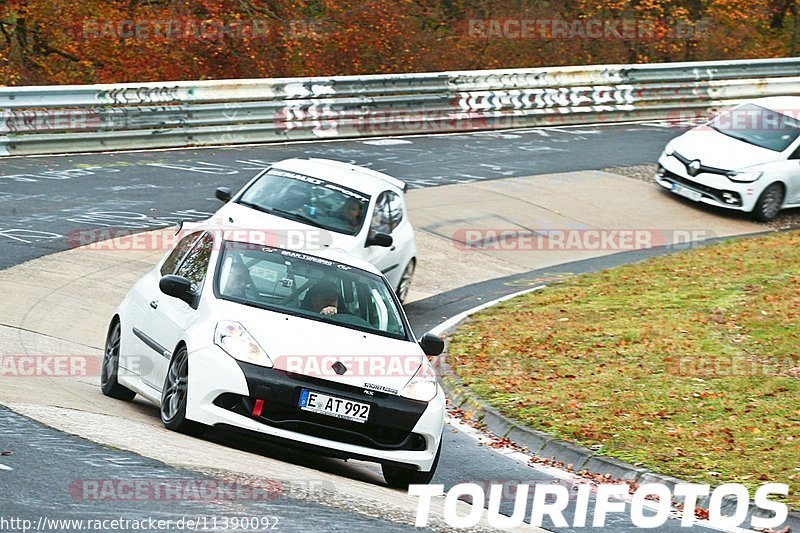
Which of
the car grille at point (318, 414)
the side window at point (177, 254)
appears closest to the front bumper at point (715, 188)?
the side window at point (177, 254)

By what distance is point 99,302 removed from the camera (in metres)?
13.8

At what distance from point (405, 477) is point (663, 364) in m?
4.74

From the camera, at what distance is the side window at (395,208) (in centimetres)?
1513

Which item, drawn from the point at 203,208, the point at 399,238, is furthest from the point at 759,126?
the point at 203,208

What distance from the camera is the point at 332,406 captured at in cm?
812

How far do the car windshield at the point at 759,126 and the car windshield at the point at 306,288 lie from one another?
561 inches

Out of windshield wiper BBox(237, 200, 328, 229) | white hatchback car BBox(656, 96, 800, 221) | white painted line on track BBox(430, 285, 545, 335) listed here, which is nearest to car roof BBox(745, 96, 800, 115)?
white hatchback car BBox(656, 96, 800, 221)

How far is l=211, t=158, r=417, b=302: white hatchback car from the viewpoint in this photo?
46.4 feet

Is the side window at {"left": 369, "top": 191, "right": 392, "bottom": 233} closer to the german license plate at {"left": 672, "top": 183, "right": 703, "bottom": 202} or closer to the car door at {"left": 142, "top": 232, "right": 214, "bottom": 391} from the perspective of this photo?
the car door at {"left": 142, "top": 232, "right": 214, "bottom": 391}

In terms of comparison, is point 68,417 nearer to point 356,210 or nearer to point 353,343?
point 353,343

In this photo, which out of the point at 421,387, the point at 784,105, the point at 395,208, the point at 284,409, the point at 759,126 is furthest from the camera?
the point at 784,105

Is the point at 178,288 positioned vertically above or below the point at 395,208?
above

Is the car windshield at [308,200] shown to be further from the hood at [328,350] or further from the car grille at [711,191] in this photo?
the car grille at [711,191]

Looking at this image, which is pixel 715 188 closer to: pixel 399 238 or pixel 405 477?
pixel 399 238
